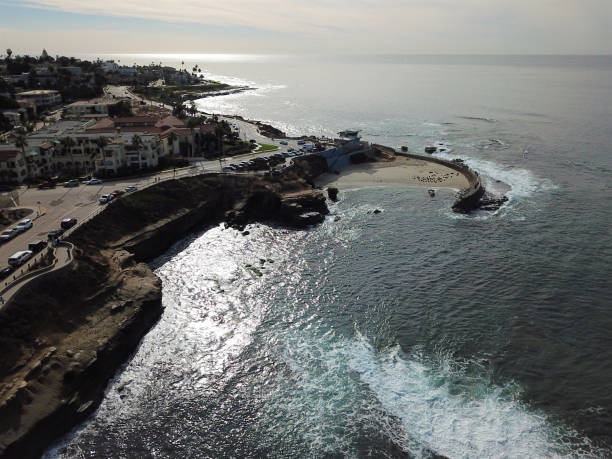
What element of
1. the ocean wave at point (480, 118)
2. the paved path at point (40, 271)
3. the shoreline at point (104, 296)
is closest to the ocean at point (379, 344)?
the shoreline at point (104, 296)

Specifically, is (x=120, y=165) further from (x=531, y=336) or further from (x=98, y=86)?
(x=98, y=86)

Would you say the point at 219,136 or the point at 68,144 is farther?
the point at 219,136

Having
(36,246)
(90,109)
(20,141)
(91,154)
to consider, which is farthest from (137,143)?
(90,109)

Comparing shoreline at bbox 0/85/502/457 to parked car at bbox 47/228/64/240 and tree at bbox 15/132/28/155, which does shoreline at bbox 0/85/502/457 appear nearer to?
parked car at bbox 47/228/64/240

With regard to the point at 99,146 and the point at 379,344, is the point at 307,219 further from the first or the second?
the point at 99,146

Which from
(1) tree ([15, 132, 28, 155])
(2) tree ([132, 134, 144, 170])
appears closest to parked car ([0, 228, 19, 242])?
(1) tree ([15, 132, 28, 155])

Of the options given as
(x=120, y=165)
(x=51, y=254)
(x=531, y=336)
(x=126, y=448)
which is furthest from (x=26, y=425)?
(x=120, y=165)
